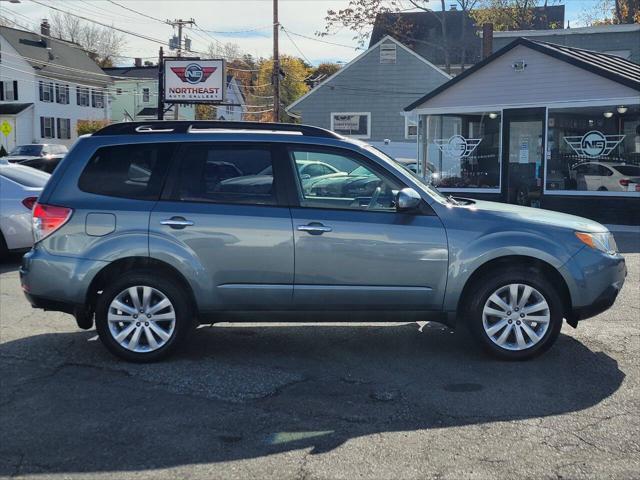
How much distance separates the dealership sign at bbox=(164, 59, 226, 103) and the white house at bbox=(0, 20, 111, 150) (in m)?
19.1

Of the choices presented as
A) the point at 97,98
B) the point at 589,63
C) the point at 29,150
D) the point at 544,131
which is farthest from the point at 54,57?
the point at 589,63

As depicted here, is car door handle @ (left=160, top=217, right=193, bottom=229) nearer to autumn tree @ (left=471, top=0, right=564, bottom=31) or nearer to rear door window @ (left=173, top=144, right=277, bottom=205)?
rear door window @ (left=173, top=144, right=277, bottom=205)

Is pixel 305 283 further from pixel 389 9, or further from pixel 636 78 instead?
pixel 389 9

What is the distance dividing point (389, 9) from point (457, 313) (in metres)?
36.8

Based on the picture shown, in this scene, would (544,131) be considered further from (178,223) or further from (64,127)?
(64,127)

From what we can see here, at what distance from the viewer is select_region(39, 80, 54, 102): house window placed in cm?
5200

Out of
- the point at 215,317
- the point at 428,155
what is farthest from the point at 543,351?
the point at 428,155

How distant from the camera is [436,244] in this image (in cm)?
562

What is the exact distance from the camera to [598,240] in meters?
5.86

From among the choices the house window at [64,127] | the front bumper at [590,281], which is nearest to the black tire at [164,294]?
the front bumper at [590,281]

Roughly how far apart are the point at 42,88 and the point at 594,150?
45619 mm

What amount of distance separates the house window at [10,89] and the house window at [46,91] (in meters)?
1.71

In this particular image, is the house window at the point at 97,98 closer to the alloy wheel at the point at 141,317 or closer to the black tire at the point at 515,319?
the alloy wheel at the point at 141,317

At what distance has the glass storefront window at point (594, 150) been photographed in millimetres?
15586
